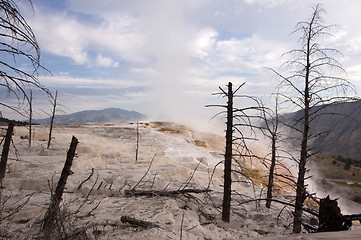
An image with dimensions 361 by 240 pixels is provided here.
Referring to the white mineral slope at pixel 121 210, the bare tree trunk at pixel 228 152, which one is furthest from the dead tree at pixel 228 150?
the white mineral slope at pixel 121 210

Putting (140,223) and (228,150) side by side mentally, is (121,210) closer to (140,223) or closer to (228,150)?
(140,223)

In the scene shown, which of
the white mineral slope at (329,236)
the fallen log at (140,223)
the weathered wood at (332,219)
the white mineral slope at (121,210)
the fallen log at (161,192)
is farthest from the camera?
the fallen log at (161,192)

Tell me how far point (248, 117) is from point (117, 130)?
1266 inches

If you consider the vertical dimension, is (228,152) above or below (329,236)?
below

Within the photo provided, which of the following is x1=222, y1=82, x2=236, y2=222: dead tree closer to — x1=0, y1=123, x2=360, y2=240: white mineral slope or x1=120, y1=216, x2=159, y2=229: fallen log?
x1=0, y1=123, x2=360, y2=240: white mineral slope

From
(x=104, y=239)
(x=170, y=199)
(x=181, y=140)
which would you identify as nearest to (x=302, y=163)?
(x=170, y=199)

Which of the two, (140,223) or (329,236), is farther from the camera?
(140,223)

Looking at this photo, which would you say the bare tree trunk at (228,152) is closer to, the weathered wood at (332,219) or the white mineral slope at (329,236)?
the weathered wood at (332,219)

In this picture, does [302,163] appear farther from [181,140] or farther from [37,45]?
[181,140]

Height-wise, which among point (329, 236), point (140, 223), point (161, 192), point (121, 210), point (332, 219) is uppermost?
point (329, 236)


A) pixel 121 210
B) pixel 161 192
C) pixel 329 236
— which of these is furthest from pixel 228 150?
pixel 329 236

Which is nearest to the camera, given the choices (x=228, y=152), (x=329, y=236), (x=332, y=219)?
(x=329, y=236)

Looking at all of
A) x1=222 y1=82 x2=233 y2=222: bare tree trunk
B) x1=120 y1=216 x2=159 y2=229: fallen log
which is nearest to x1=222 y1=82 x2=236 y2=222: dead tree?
x1=222 y1=82 x2=233 y2=222: bare tree trunk

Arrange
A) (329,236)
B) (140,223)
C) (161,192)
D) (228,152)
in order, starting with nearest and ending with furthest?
(329,236)
(140,223)
(228,152)
(161,192)
